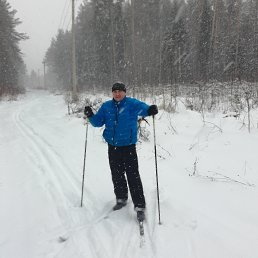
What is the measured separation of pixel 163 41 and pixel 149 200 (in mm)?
27756

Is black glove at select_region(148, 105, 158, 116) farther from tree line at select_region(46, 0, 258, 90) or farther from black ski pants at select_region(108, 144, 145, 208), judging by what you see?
tree line at select_region(46, 0, 258, 90)

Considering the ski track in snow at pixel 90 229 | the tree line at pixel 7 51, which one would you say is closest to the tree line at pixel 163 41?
the tree line at pixel 7 51

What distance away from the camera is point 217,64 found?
29203 millimetres

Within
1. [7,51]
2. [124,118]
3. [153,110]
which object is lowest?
[124,118]

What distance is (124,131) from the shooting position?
4445 millimetres

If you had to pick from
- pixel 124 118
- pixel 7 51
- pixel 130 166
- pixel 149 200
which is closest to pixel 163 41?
pixel 7 51

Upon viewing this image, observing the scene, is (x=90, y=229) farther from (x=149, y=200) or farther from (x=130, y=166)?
(x=149, y=200)

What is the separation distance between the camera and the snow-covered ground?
3.74m

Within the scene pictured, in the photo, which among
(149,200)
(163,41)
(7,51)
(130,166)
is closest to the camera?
(130,166)

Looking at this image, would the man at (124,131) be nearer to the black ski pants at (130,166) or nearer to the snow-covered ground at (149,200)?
the black ski pants at (130,166)

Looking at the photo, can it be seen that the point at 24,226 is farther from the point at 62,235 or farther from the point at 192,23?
the point at 192,23

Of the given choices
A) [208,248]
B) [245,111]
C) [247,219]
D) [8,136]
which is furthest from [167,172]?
[8,136]

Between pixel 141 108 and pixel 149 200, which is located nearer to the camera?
pixel 141 108

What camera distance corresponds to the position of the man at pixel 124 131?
14.5 feet
